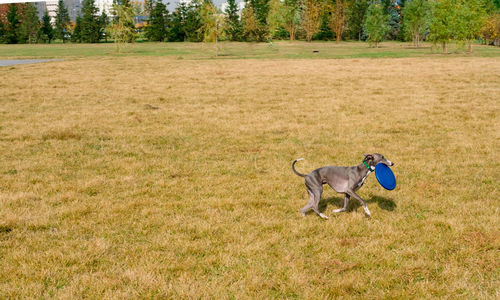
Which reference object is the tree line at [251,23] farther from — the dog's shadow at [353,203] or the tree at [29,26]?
the dog's shadow at [353,203]

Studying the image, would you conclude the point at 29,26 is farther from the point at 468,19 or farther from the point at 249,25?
the point at 468,19

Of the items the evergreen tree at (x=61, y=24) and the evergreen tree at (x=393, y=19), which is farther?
the evergreen tree at (x=393, y=19)

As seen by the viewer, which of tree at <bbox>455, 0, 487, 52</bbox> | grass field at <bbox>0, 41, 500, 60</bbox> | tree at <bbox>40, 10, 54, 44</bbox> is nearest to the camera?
grass field at <bbox>0, 41, 500, 60</bbox>

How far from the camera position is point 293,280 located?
5.91 m

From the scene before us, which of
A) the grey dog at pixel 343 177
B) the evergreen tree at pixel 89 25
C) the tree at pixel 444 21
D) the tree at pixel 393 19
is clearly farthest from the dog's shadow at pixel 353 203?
the tree at pixel 393 19

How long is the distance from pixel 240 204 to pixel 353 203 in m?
2.49

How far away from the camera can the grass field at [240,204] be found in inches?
235

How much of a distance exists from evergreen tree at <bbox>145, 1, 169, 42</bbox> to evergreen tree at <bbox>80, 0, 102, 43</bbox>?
15.2m

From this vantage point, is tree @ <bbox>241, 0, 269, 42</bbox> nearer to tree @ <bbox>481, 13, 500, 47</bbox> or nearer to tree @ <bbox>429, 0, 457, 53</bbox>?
tree @ <bbox>481, 13, 500, 47</bbox>

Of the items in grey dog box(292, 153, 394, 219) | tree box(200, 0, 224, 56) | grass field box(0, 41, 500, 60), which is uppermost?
tree box(200, 0, 224, 56)

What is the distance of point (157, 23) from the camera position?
120 metres

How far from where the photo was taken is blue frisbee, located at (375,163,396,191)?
739 centimetres

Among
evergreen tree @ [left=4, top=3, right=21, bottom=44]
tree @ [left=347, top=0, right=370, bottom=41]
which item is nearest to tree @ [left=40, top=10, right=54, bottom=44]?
evergreen tree @ [left=4, top=3, right=21, bottom=44]

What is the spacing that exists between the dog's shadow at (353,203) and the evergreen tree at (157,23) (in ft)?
396
